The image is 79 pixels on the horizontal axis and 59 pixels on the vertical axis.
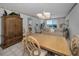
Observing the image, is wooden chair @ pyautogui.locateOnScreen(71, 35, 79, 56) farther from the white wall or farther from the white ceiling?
the white ceiling

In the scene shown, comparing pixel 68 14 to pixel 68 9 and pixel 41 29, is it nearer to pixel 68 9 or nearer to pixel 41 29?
pixel 68 9

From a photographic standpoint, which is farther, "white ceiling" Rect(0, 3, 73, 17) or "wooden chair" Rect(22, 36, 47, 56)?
"wooden chair" Rect(22, 36, 47, 56)

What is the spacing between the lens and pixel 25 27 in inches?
41.7

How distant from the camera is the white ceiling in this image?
2.95 ft

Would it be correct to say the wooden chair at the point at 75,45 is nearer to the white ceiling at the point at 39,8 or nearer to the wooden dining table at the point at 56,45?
the wooden dining table at the point at 56,45

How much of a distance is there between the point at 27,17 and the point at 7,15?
0.24 m

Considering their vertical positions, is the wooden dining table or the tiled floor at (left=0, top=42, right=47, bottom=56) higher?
the wooden dining table

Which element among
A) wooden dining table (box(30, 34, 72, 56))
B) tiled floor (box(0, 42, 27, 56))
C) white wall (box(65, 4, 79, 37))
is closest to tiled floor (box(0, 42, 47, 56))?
tiled floor (box(0, 42, 27, 56))

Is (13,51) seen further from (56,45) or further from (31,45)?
(56,45)

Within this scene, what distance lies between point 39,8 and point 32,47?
1.63 ft

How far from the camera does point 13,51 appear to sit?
1.08 m

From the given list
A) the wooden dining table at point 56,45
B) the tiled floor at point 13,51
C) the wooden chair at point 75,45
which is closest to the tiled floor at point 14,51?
the tiled floor at point 13,51

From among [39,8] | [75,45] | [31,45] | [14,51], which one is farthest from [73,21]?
[14,51]

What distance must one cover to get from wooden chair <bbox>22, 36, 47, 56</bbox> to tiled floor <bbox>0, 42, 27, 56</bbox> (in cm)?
8
